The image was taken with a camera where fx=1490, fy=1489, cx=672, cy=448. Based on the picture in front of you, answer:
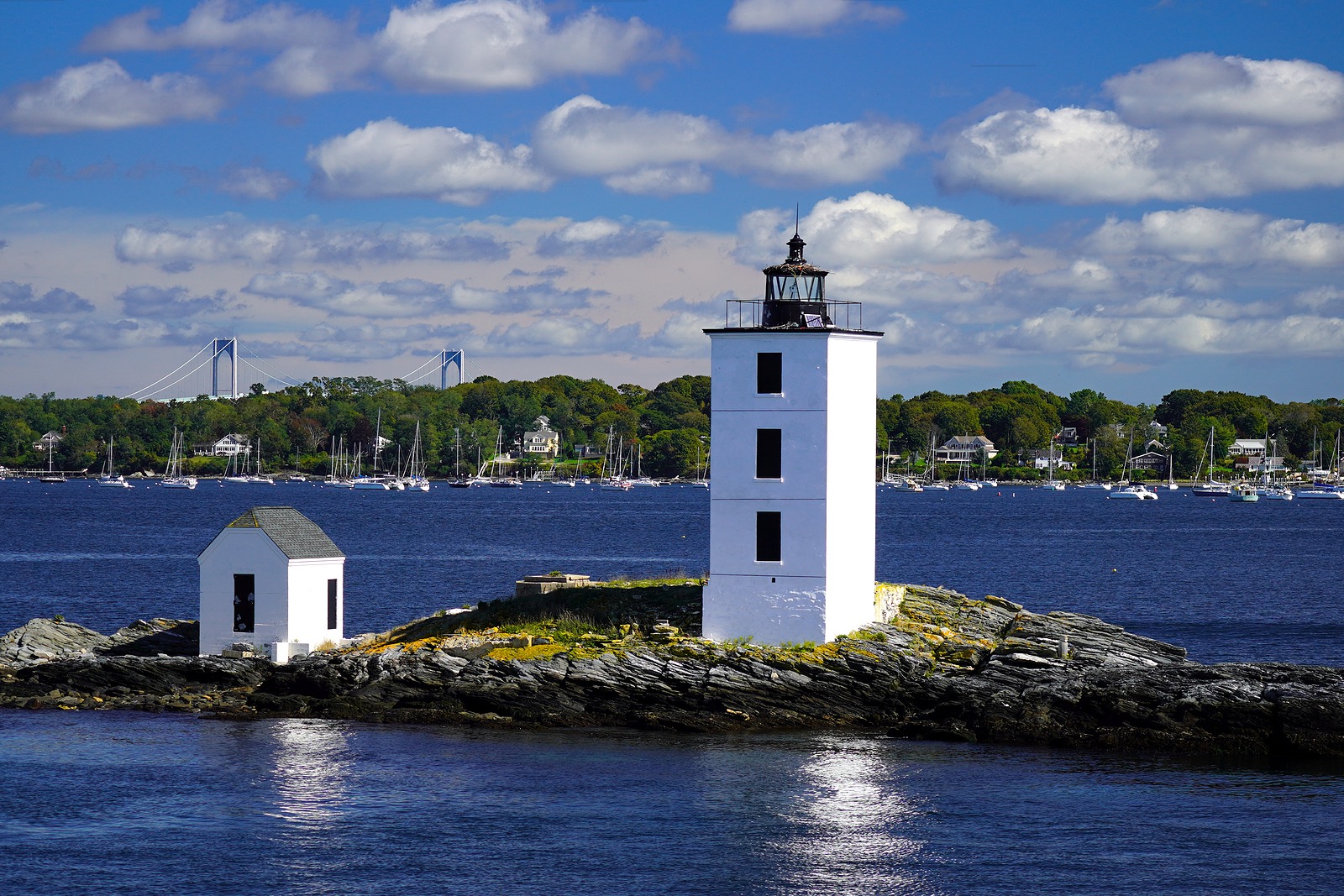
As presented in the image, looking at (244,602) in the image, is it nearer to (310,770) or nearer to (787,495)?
(310,770)

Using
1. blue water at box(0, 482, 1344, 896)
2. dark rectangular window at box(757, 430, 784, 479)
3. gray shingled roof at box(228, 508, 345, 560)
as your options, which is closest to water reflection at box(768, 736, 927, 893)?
blue water at box(0, 482, 1344, 896)

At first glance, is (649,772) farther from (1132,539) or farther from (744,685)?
(1132,539)

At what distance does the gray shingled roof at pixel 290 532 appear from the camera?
1378 inches

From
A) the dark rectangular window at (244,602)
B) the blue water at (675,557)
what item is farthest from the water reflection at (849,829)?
the blue water at (675,557)

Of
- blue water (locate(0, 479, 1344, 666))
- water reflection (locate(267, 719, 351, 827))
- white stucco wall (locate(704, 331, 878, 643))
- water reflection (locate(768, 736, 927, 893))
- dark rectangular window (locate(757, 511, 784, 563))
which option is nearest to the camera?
water reflection (locate(768, 736, 927, 893))

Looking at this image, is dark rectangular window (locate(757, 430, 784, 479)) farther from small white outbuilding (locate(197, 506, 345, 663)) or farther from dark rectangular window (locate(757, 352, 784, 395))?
small white outbuilding (locate(197, 506, 345, 663))

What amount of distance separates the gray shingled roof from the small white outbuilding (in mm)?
20

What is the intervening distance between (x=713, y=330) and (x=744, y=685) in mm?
7721

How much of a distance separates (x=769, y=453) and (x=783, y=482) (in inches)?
28.2

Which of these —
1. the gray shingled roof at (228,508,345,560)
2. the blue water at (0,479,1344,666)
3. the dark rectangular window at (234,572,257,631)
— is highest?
the gray shingled roof at (228,508,345,560)

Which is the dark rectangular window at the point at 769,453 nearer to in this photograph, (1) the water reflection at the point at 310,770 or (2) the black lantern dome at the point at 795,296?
(2) the black lantern dome at the point at 795,296

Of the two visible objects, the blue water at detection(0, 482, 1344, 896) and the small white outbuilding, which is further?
the small white outbuilding

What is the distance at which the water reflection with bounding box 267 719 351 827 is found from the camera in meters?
25.4

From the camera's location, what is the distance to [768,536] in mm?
32250
